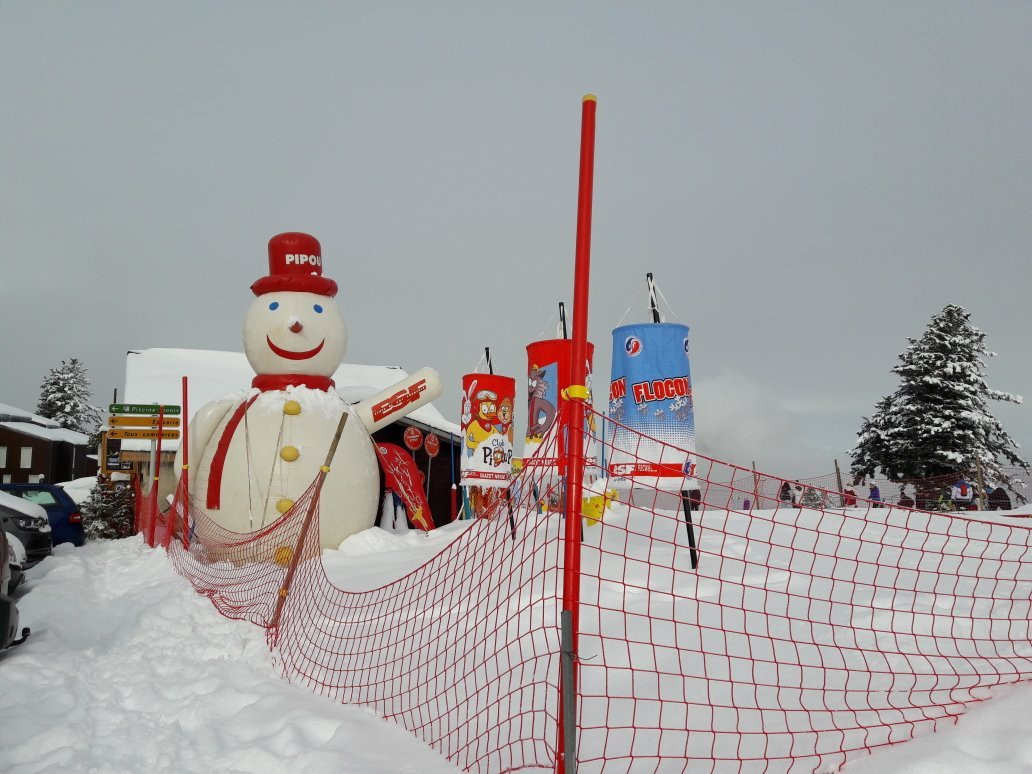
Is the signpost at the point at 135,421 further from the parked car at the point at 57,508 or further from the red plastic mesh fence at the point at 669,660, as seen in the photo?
the red plastic mesh fence at the point at 669,660

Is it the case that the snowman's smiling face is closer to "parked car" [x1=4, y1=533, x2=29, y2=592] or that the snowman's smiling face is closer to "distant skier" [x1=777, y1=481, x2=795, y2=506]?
"parked car" [x1=4, y1=533, x2=29, y2=592]

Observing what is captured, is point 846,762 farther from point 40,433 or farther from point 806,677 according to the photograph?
point 40,433

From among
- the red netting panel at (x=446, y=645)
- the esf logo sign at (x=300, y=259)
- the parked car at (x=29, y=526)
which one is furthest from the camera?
the esf logo sign at (x=300, y=259)

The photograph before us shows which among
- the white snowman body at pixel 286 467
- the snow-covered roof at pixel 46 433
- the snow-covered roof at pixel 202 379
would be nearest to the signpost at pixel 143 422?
the snow-covered roof at pixel 202 379

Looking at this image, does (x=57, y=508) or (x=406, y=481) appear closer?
(x=406, y=481)

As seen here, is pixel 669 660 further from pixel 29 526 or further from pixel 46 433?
pixel 46 433

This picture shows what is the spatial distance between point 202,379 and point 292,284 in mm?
8732

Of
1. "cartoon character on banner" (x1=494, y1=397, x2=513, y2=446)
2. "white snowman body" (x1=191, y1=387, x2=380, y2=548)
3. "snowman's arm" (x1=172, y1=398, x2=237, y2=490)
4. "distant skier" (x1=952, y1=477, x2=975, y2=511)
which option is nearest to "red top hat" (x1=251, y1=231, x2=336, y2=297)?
"white snowman body" (x1=191, y1=387, x2=380, y2=548)

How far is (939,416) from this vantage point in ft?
77.7

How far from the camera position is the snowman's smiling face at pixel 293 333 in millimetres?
9945

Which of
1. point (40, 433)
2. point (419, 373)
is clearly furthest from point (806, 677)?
point (40, 433)

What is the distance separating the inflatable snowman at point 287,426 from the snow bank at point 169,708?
9.29 ft

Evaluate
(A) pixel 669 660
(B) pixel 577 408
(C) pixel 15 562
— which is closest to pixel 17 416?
(C) pixel 15 562

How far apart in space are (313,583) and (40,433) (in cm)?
3541
